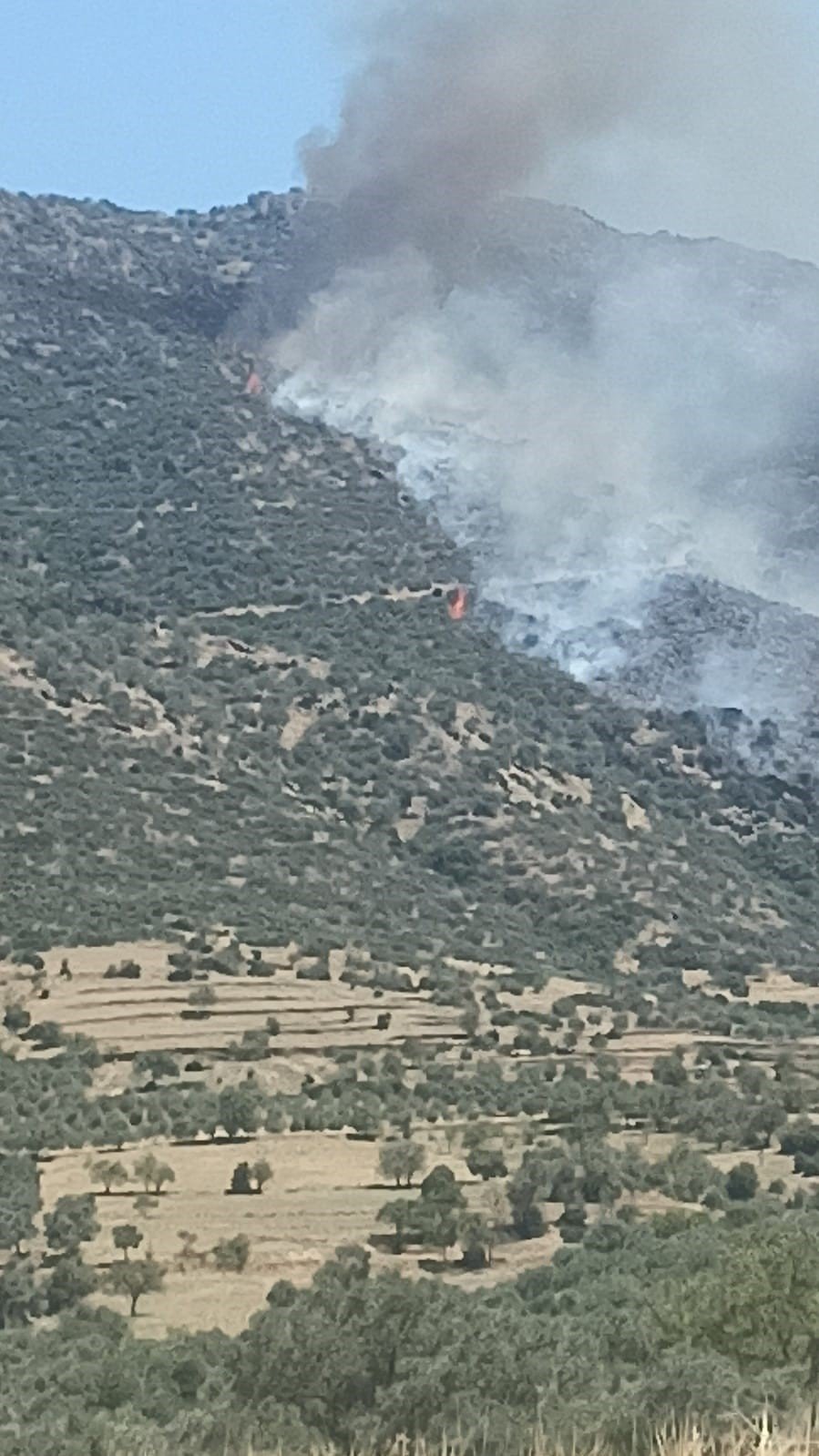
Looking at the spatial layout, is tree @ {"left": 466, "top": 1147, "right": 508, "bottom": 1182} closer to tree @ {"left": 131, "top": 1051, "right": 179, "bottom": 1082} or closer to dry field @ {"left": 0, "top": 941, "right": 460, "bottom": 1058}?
tree @ {"left": 131, "top": 1051, "right": 179, "bottom": 1082}

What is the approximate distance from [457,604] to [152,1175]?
49.6 metres

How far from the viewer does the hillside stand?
1689 centimetres

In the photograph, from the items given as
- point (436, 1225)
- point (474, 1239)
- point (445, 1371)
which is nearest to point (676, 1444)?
point (445, 1371)

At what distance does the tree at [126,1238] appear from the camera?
32594mm

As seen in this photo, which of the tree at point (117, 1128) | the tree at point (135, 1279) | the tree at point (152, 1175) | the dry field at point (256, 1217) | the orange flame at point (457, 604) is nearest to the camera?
the tree at point (135, 1279)

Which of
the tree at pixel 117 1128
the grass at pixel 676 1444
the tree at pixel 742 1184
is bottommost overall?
the grass at pixel 676 1444

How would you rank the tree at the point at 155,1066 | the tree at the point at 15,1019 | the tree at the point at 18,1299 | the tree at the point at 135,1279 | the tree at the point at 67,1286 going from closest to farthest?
the tree at the point at 18,1299 < the tree at the point at 67,1286 < the tree at the point at 135,1279 < the tree at the point at 155,1066 < the tree at the point at 15,1019

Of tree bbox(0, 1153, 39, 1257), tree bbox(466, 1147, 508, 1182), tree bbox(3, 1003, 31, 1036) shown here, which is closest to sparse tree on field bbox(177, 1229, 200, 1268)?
tree bbox(0, 1153, 39, 1257)

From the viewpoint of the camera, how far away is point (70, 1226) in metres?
33.0

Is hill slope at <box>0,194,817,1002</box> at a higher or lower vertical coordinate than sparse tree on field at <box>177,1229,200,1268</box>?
higher

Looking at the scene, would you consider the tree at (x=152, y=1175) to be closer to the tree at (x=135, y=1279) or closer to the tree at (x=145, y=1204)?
the tree at (x=145, y=1204)

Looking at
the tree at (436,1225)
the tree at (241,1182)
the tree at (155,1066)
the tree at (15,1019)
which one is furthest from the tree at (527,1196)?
the tree at (15,1019)

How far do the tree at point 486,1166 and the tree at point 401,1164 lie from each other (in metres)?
0.93

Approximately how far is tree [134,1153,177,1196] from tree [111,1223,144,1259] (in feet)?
12.0
